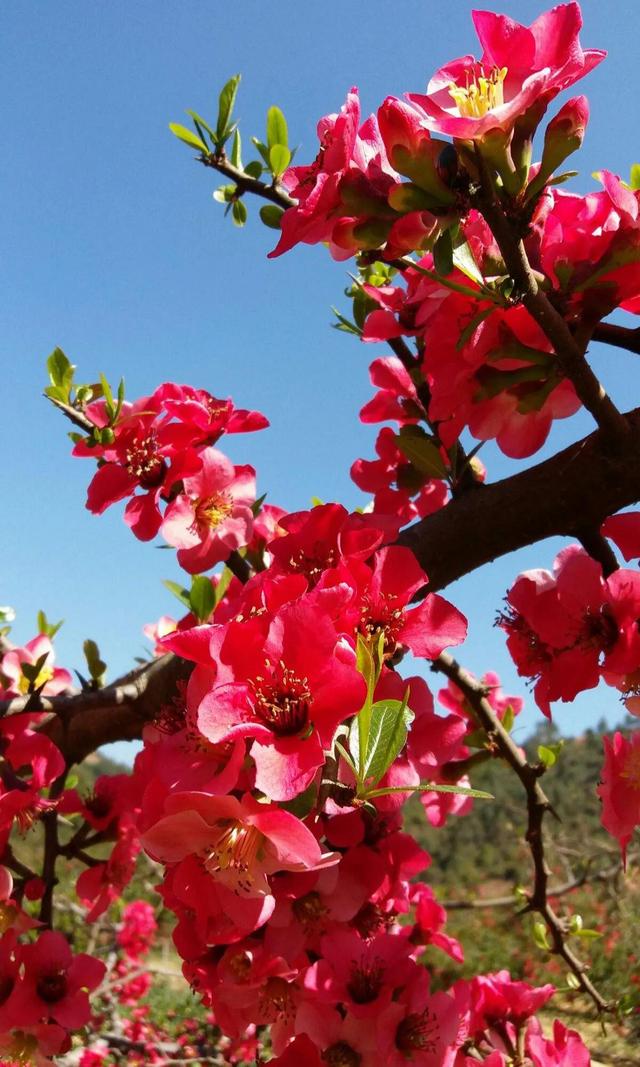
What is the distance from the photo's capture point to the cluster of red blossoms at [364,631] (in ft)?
2.24

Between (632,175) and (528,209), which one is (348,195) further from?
(632,175)

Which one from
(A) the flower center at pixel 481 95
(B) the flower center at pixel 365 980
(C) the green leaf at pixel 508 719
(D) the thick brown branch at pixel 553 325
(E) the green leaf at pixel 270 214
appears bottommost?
(B) the flower center at pixel 365 980

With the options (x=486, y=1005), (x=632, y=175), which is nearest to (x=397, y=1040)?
(x=486, y=1005)

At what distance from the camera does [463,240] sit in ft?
2.73

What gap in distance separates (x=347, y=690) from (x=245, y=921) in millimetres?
280

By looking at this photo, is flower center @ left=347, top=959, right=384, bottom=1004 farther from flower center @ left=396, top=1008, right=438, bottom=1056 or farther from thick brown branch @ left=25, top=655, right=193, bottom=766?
thick brown branch @ left=25, top=655, right=193, bottom=766

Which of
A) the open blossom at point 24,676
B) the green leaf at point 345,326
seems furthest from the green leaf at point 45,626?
the green leaf at point 345,326

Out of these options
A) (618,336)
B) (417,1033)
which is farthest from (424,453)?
(417,1033)

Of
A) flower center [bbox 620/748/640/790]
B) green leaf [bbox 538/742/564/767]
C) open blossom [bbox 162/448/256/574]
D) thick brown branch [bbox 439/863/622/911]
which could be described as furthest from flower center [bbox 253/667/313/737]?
thick brown branch [bbox 439/863/622/911]

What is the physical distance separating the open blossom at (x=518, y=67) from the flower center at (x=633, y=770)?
0.78m

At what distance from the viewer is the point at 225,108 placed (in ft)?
5.01

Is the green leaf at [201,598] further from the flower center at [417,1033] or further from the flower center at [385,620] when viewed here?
the flower center at [417,1033]

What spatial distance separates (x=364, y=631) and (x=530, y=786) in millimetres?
885

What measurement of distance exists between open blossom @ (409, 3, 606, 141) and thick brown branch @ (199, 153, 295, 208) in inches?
31.0
